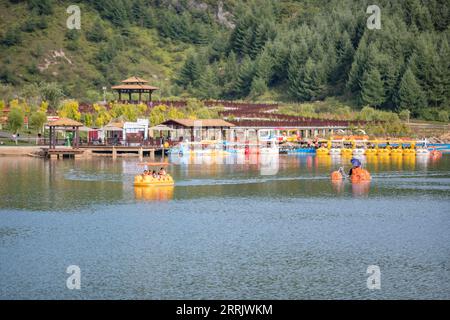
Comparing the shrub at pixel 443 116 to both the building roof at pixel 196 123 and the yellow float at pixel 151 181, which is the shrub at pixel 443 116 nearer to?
the building roof at pixel 196 123

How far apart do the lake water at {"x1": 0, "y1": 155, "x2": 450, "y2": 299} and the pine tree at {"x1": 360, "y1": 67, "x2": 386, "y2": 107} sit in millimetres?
77441

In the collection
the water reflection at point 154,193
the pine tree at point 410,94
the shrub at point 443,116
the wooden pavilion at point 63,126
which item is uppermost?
the pine tree at point 410,94

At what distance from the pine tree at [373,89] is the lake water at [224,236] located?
77.4 meters

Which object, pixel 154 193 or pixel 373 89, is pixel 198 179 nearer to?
pixel 154 193

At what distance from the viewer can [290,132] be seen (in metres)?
160

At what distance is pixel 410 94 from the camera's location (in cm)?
16812

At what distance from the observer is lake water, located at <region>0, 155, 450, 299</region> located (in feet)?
147

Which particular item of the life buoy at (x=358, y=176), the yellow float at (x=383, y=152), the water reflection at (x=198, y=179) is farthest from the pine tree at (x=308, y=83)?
the life buoy at (x=358, y=176)

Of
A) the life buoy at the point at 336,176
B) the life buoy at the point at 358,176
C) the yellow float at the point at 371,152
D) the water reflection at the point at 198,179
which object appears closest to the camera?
the water reflection at the point at 198,179

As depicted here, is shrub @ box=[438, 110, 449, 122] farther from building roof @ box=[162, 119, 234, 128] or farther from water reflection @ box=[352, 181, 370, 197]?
water reflection @ box=[352, 181, 370, 197]

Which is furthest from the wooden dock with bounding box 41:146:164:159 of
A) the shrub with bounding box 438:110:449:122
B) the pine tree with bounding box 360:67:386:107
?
the shrub with bounding box 438:110:449:122

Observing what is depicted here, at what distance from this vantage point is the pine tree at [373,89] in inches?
6816
